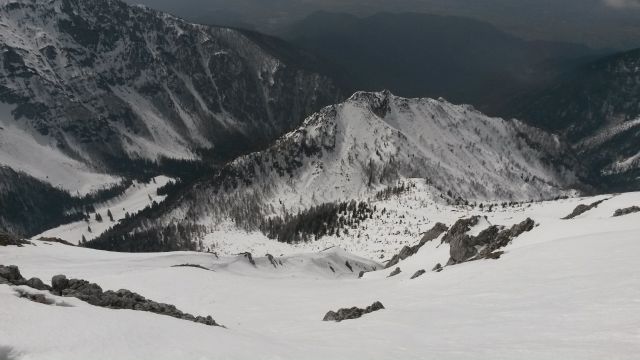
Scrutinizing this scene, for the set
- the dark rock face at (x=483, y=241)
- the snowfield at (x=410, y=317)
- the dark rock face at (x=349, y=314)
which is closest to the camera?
the snowfield at (x=410, y=317)

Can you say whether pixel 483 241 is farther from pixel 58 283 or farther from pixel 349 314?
pixel 58 283

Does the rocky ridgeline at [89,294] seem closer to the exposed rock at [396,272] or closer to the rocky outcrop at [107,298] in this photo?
the rocky outcrop at [107,298]

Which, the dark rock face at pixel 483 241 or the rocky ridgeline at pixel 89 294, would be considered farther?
the dark rock face at pixel 483 241

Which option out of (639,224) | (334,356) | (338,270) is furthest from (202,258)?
(334,356)

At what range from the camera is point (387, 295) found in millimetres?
57125

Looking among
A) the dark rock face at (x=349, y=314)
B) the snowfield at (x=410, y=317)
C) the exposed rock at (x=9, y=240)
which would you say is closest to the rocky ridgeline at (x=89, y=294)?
the snowfield at (x=410, y=317)

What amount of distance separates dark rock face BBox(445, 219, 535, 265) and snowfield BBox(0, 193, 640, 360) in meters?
4.57

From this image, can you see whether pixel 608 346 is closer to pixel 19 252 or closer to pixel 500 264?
pixel 500 264

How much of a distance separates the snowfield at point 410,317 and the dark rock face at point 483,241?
457 cm

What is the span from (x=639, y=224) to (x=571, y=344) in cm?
4192

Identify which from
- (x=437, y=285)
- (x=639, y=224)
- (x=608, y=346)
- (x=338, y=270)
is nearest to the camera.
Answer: (x=608, y=346)

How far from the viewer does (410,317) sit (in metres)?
39.4

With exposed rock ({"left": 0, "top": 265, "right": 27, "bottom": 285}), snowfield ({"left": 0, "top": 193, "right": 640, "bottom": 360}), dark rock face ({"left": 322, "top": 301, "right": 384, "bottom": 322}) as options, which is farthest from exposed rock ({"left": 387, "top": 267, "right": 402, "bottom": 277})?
exposed rock ({"left": 0, "top": 265, "right": 27, "bottom": 285})

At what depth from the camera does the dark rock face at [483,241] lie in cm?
7604
